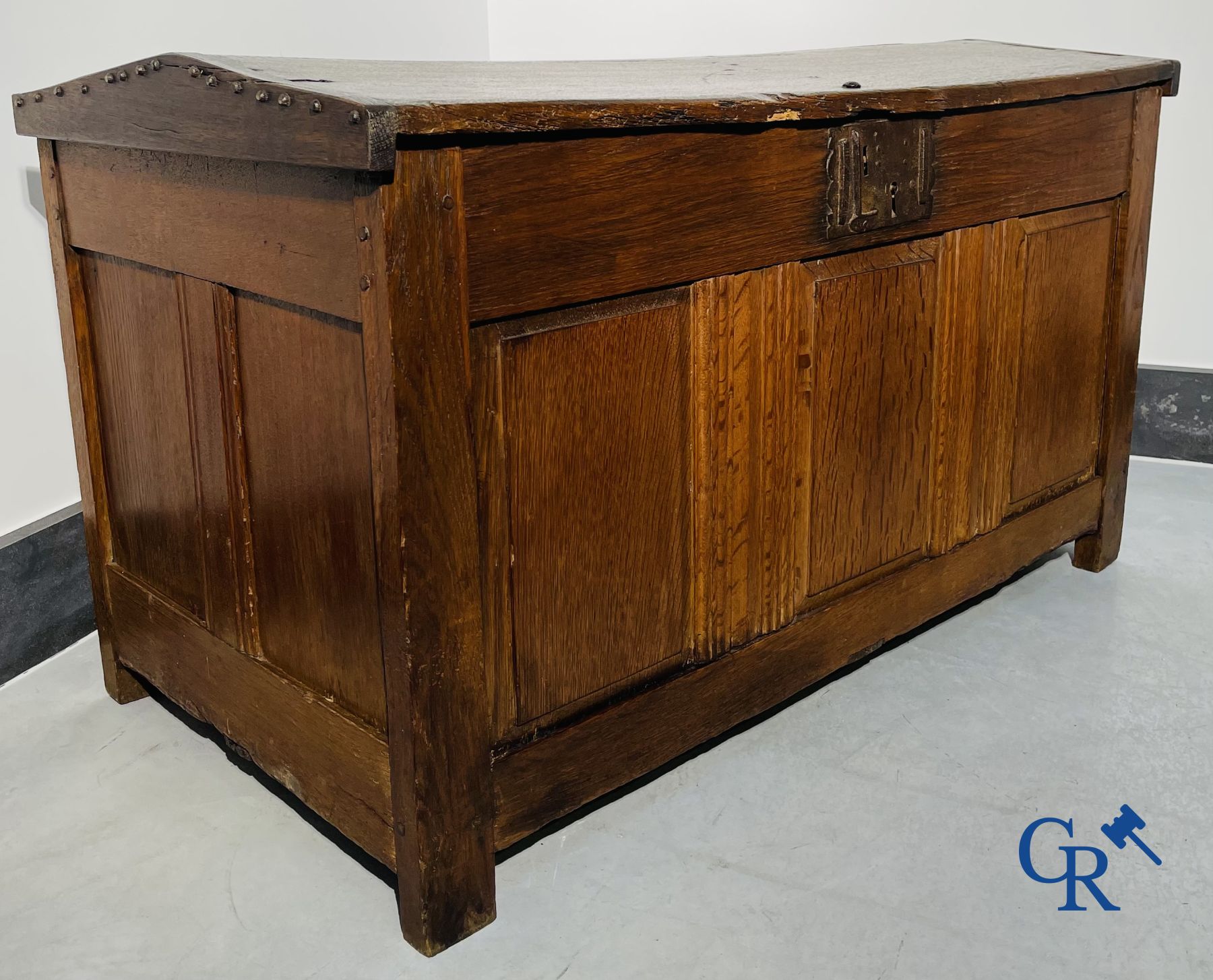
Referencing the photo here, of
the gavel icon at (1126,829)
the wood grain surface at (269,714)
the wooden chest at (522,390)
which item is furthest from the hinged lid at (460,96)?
the gavel icon at (1126,829)

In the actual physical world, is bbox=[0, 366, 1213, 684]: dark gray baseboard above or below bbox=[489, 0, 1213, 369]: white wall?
below

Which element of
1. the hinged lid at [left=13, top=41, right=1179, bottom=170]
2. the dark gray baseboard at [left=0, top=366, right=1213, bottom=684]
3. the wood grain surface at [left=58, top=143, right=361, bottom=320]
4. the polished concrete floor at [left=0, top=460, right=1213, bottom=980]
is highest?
the hinged lid at [left=13, top=41, right=1179, bottom=170]

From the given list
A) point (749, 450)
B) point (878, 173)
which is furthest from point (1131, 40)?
point (749, 450)

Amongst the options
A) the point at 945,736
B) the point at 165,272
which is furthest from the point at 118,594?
the point at 945,736

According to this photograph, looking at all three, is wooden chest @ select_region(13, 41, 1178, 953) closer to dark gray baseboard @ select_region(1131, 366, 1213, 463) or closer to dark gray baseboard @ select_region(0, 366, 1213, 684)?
dark gray baseboard @ select_region(0, 366, 1213, 684)

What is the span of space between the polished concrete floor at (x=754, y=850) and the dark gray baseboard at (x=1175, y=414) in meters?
1.21

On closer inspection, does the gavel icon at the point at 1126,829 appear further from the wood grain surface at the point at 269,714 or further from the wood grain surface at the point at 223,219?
the wood grain surface at the point at 223,219

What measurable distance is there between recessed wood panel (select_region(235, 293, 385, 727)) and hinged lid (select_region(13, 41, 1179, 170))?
0.21 m

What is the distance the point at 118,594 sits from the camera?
82.8 inches

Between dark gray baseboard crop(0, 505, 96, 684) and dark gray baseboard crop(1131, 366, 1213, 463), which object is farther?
dark gray baseboard crop(1131, 366, 1213, 463)

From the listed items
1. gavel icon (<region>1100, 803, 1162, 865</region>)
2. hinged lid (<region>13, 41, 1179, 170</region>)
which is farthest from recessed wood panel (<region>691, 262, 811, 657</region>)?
gavel icon (<region>1100, 803, 1162, 865</region>)

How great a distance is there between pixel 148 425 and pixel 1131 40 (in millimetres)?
2509

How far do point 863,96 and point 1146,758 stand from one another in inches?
40.7

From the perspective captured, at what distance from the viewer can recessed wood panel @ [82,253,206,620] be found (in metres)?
1.83
